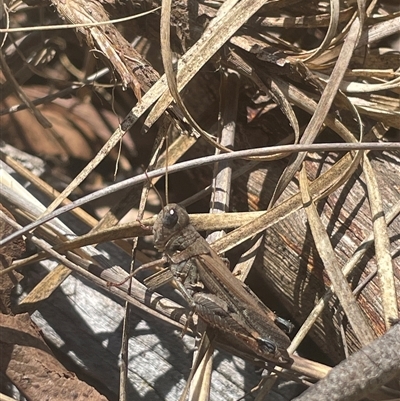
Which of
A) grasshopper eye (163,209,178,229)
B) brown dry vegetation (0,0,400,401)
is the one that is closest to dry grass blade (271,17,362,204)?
brown dry vegetation (0,0,400,401)

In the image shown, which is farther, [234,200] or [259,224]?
[234,200]

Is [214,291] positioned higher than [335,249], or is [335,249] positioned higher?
[335,249]

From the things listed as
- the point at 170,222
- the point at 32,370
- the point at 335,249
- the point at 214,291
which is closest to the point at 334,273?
the point at 335,249

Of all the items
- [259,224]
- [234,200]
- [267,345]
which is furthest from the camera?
[234,200]

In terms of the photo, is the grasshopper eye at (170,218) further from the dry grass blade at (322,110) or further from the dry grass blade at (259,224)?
the dry grass blade at (322,110)

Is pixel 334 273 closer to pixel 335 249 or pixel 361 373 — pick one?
pixel 335 249

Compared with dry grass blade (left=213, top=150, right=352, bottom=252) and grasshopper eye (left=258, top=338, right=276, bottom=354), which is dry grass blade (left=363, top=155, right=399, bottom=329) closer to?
dry grass blade (left=213, top=150, right=352, bottom=252)

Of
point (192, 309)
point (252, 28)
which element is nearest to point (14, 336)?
point (192, 309)

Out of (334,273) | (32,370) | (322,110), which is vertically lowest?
(32,370)
